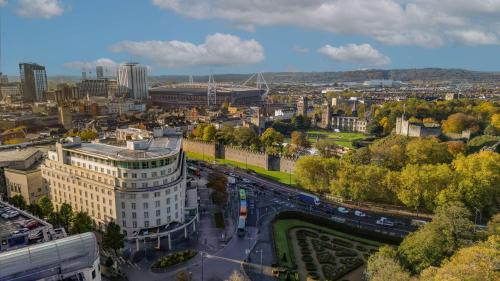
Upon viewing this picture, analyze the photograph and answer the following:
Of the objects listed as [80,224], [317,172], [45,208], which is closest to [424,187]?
[317,172]

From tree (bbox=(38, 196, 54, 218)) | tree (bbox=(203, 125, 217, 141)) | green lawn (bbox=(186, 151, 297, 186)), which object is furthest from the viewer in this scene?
tree (bbox=(203, 125, 217, 141))

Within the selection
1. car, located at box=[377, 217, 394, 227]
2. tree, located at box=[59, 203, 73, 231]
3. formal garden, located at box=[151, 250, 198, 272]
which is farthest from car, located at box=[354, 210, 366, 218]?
tree, located at box=[59, 203, 73, 231]

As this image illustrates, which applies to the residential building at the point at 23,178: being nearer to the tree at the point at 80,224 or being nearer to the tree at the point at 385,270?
the tree at the point at 80,224

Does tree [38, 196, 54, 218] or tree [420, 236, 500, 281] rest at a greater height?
tree [420, 236, 500, 281]

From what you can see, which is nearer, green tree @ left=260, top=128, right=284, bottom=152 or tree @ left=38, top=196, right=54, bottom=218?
tree @ left=38, top=196, right=54, bottom=218

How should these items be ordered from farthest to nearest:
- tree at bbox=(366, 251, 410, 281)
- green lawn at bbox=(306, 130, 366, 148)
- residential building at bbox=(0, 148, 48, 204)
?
green lawn at bbox=(306, 130, 366, 148) → residential building at bbox=(0, 148, 48, 204) → tree at bbox=(366, 251, 410, 281)

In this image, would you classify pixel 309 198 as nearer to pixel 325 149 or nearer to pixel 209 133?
pixel 325 149

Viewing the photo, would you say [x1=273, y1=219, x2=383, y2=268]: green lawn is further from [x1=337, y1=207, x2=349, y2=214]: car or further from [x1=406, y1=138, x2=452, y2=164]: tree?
[x1=406, y1=138, x2=452, y2=164]: tree
